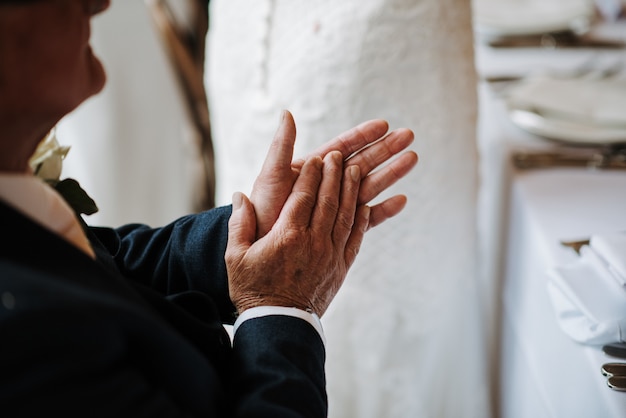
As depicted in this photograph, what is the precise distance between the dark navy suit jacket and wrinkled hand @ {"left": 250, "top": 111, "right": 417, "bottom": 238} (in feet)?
0.48

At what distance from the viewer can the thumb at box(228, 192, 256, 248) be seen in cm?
86

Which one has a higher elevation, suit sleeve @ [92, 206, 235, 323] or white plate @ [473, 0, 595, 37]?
white plate @ [473, 0, 595, 37]

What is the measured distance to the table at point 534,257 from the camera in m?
0.93

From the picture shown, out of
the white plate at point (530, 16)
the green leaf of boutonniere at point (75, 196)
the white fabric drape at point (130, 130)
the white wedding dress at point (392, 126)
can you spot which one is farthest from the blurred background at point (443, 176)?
the white fabric drape at point (130, 130)

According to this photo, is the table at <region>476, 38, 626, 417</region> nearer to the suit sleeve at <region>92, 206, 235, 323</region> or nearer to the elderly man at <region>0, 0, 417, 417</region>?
the elderly man at <region>0, 0, 417, 417</region>

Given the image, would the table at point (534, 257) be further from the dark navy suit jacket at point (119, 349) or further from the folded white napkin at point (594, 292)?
the dark navy suit jacket at point (119, 349)

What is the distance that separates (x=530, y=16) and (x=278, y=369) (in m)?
1.62

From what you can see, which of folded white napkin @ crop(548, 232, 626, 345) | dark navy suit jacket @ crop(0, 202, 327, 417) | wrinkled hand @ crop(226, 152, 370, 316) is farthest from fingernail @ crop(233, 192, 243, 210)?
folded white napkin @ crop(548, 232, 626, 345)

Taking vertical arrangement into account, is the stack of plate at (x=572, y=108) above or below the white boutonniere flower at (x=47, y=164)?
below

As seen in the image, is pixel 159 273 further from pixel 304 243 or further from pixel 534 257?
pixel 534 257

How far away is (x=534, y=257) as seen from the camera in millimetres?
1158

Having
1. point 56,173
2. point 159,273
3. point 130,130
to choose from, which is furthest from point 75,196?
point 130,130

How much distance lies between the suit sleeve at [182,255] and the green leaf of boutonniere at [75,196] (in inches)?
1.6

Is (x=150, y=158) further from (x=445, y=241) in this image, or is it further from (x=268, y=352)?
(x=268, y=352)
